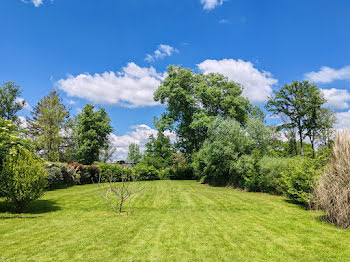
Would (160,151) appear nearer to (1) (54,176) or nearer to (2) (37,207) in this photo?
(1) (54,176)

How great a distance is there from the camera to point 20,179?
8.16 metres

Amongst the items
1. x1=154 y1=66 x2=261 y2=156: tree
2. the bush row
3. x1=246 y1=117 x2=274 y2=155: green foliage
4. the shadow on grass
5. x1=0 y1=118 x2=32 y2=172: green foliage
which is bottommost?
the shadow on grass

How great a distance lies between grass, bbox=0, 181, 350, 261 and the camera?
476 centimetres

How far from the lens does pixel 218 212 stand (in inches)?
376

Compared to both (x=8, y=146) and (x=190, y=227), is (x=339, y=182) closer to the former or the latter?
(x=190, y=227)

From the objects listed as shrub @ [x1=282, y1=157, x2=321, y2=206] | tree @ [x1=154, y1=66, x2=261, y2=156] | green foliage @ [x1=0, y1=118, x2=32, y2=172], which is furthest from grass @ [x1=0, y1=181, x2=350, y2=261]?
tree @ [x1=154, y1=66, x2=261, y2=156]

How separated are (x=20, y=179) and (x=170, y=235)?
6.25m

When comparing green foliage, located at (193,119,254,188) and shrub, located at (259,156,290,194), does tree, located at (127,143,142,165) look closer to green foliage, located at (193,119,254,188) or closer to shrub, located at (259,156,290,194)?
green foliage, located at (193,119,254,188)

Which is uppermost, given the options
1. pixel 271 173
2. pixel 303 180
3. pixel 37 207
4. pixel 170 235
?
pixel 271 173

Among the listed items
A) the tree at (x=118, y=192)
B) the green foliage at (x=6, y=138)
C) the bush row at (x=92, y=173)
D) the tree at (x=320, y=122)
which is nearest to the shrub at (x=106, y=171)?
the bush row at (x=92, y=173)

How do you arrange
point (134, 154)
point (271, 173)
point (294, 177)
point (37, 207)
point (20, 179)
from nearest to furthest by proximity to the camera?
point (20, 179), point (37, 207), point (294, 177), point (271, 173), point (134, 154)

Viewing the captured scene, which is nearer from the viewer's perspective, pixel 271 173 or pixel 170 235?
pixel 170 235

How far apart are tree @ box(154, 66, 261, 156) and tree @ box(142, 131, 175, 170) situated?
8.23ft

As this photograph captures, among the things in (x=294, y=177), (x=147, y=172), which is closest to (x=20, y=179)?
(x=294, y=177)
